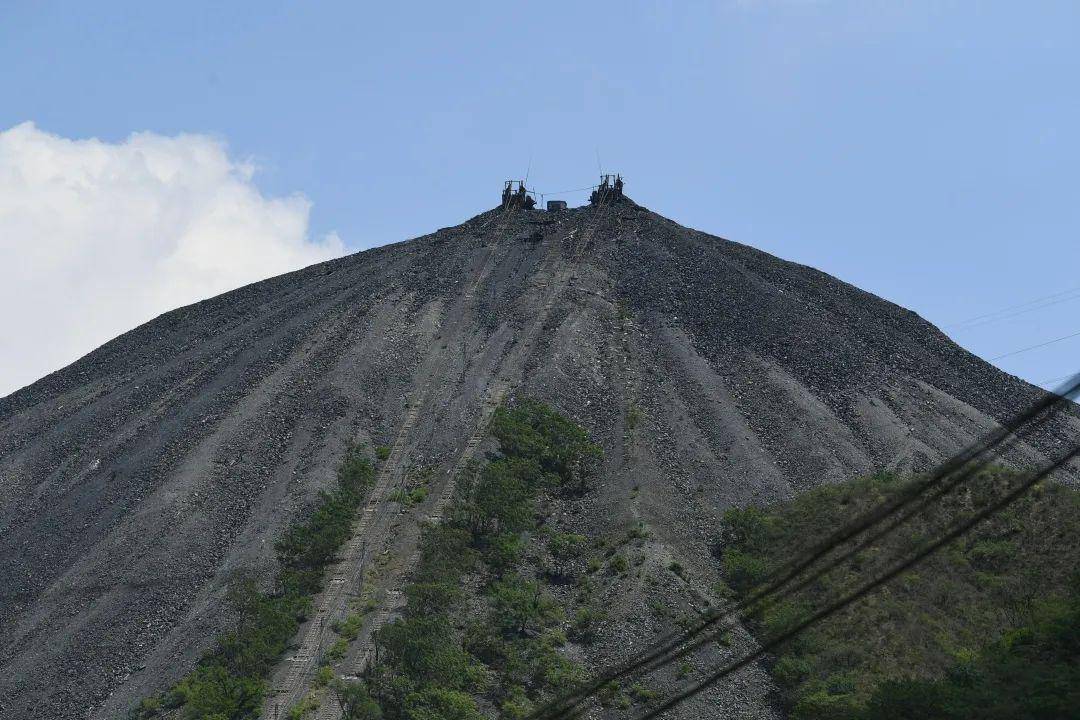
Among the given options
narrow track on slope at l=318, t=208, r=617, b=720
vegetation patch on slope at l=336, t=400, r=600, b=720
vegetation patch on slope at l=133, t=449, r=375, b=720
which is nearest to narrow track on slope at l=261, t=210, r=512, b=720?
vegetation patch on slope at l=133, t=449, r=375, b=720

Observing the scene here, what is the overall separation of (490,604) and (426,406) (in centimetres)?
1942

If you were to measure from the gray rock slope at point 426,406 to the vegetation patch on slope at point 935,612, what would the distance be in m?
2.52

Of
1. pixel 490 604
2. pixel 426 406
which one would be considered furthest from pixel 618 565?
pixel 426 406

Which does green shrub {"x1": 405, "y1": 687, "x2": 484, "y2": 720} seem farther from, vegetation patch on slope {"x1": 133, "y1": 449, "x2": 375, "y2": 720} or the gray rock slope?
the gray rock slope

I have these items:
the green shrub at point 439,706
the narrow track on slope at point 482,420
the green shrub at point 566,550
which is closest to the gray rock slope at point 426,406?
the narrow track on slope at point 482,420

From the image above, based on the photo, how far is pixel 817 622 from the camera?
4228 centimetres

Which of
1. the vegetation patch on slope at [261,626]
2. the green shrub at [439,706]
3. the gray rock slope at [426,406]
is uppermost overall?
the gray rock slope at [426,406]

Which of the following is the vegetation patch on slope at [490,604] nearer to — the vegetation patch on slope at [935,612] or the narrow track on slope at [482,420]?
the narrow track on slope at [482,420]

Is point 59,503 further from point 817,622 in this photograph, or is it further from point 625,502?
point 817,622

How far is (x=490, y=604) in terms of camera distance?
44.5 meters

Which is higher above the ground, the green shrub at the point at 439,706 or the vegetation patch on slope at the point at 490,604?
the vegetation patch on slope at the point at 490,604

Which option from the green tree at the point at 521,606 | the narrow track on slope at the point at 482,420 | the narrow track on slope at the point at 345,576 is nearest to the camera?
the narrow track on slope at the point at 345,576

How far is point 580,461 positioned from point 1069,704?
1264 inches

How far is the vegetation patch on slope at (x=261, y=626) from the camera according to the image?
38750 millimetres
